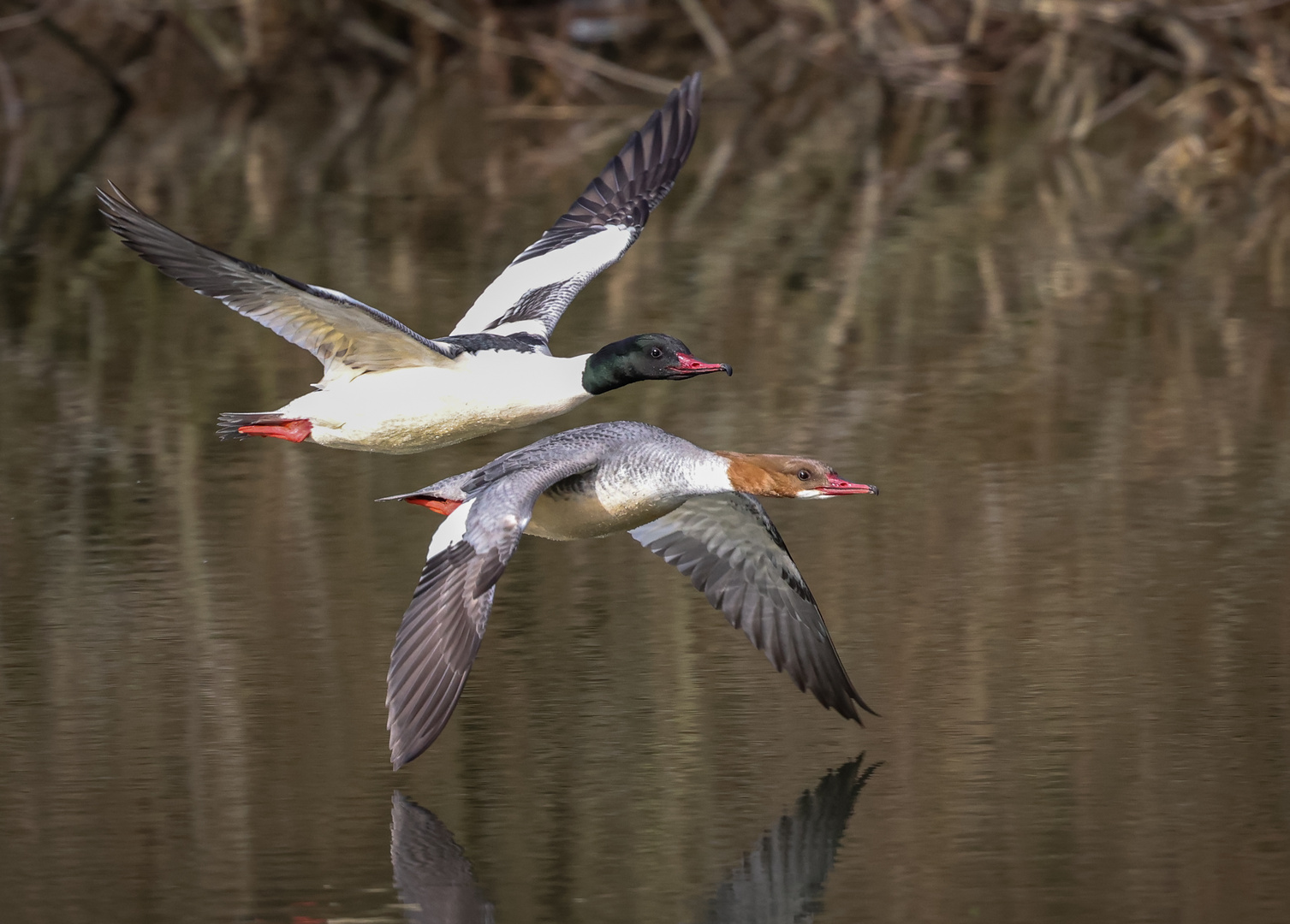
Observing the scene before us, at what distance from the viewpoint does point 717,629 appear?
8.59m

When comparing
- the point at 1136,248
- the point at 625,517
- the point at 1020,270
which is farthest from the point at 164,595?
the point at 1136,248

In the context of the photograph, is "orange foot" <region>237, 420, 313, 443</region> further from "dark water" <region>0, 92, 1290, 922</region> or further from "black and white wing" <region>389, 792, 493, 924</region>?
"black and white wing" <region>389, 792, 493, 924</region>

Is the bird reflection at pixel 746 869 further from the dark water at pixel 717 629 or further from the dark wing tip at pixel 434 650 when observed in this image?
the dark wing tip at pixel 434 650

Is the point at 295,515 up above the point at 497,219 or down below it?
below

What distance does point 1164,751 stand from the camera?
6.96m

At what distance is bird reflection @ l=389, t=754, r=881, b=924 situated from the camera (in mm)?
5953

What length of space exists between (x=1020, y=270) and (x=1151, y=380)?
3.44m

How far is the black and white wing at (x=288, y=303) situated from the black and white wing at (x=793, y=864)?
260cm

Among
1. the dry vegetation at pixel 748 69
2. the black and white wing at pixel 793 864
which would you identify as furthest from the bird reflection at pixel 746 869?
the dry vegetation at pixel 748 69

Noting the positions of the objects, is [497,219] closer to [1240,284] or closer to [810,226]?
[810,226]

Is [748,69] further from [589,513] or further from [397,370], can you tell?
[589,513]

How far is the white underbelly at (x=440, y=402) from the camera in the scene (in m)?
8.89

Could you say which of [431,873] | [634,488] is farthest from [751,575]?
[431,873]

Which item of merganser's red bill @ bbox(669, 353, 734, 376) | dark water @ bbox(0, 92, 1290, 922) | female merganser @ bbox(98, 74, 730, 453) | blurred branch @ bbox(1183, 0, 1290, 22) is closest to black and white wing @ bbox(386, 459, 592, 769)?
dark water @ bbox(0, 92, 1290, 922)
